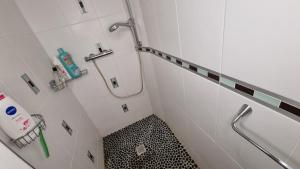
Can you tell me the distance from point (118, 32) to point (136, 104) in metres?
0.91

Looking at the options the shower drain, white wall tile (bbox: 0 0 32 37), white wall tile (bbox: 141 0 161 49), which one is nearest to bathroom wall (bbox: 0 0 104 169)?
white wall tile (bbox: 0 0 32 37)

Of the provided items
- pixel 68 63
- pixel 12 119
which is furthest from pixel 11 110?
pixel 68 63

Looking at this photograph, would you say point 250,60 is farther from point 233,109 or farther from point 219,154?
point 219,154

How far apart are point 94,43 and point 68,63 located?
0.97ft

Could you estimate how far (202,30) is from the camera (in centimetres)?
67

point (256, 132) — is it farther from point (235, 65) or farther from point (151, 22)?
point (151, 22)

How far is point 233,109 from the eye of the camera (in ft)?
2.18

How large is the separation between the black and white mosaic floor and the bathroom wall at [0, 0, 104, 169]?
30cm

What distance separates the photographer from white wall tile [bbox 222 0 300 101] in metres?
0.38

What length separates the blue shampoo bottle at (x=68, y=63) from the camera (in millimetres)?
1311

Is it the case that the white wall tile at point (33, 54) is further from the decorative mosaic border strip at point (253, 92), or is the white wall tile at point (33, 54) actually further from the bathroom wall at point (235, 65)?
the decorative mosaic border strip at point (253, 92)

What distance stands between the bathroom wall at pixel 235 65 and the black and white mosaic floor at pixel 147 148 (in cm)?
47

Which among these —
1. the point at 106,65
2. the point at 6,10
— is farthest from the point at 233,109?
the point at 6,10

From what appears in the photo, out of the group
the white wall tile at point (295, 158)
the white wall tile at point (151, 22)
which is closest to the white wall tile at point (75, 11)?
the white wall tile at point (151, 22)
